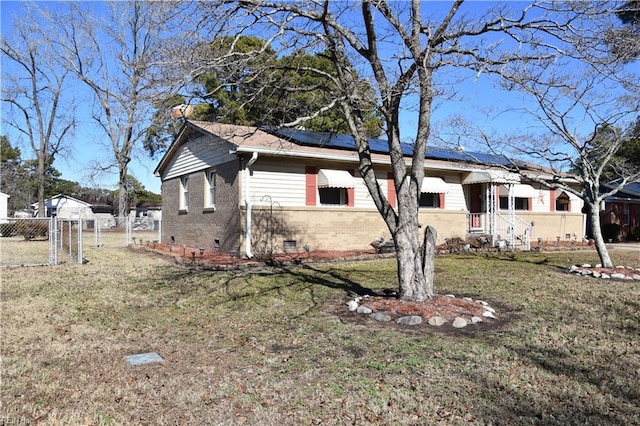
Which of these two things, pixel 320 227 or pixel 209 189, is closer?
pixel 320 227

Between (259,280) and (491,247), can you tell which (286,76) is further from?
(491,247)

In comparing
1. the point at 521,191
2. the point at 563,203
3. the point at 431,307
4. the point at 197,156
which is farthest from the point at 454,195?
the point at 431,307

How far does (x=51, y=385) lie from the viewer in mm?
4254

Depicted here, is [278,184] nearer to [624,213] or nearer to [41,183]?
[624,213]

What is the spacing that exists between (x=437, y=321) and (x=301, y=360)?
2201mm

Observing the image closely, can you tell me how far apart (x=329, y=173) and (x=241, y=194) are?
299 centimetres

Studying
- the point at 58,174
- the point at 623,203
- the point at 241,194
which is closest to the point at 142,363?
the point at 241,194

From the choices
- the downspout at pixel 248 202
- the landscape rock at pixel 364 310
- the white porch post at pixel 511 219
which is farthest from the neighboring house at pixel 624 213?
the landscape rock at pixel 364 310

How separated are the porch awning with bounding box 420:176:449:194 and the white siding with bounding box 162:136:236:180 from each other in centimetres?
730

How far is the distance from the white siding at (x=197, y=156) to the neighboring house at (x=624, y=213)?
2165 centimetres

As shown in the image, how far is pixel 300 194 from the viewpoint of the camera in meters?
15.1

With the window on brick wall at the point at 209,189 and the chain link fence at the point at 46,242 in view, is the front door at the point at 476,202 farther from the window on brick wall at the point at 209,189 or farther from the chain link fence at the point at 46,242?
the chain link fence at the point at 46,242

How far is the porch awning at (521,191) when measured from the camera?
65.8 ft

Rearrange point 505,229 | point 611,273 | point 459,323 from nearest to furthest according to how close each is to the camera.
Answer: point 459,323
point 611,273
point 505,229
